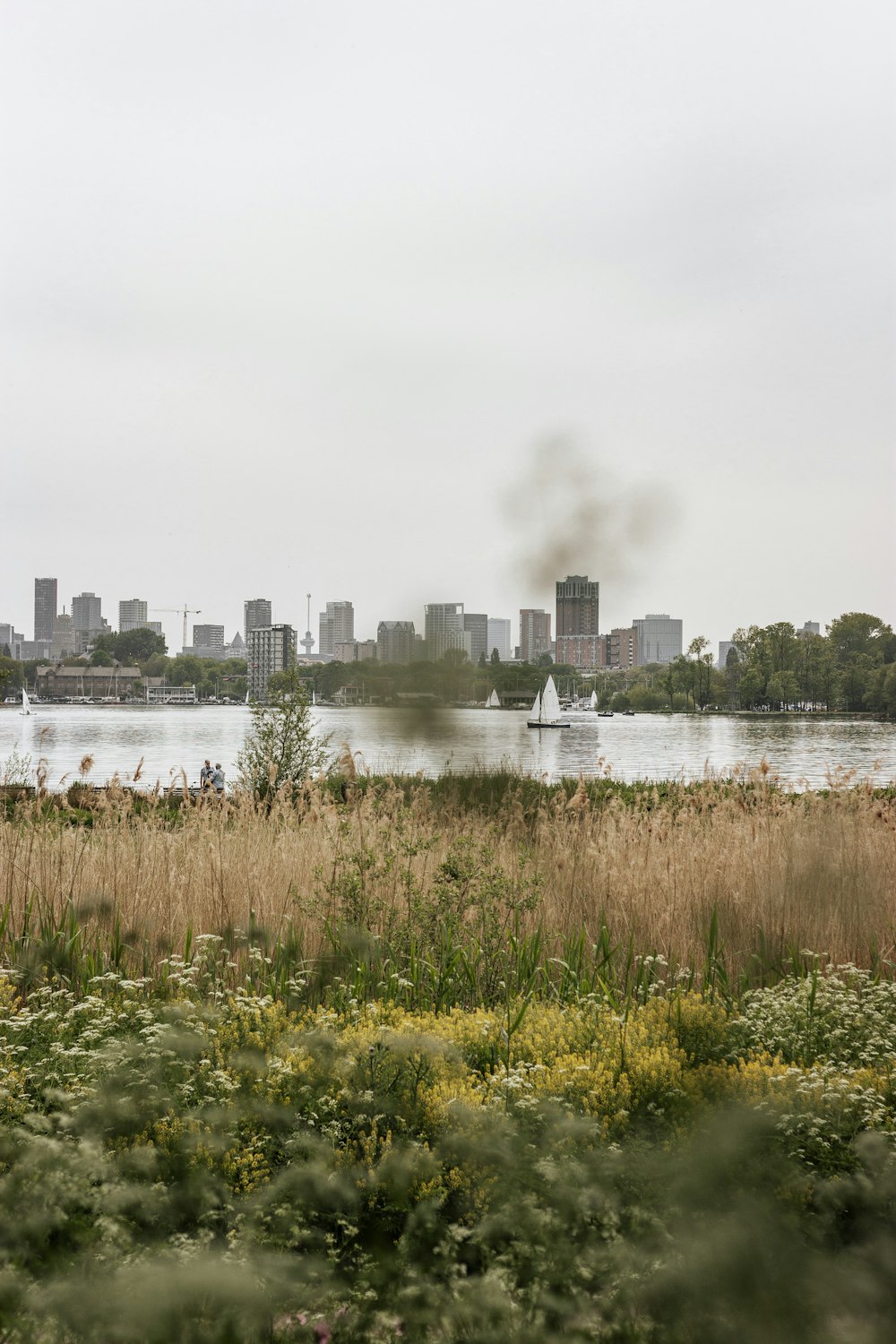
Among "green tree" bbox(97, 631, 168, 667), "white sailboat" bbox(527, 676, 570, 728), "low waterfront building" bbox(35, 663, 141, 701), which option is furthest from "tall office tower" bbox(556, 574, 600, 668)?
"low waterfront building" bbox(35, 663, 141, 701)

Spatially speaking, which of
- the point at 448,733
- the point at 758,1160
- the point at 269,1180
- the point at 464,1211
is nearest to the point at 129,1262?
the point at 269,1180

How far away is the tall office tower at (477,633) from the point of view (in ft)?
16.0

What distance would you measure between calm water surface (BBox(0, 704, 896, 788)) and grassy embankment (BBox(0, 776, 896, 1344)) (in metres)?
0.89

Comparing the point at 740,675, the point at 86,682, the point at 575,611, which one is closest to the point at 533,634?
the point at 575,611

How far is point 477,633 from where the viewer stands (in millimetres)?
5113

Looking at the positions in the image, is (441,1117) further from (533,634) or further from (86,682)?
(86,682)

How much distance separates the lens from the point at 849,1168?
2736 mm

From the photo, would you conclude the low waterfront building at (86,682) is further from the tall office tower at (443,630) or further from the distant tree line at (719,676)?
the tall office tower at (443,630)

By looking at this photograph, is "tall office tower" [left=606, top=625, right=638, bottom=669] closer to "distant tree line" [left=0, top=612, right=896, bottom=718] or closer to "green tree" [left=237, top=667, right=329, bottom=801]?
"distant tree line" [left=0, top=612, right=896, bottom=718]

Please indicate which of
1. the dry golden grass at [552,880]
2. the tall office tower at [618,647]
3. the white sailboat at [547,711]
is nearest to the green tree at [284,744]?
the tall office tower at [618,647]

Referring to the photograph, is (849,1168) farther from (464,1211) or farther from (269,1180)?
(269,1180)

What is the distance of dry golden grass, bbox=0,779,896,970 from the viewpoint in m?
5.58

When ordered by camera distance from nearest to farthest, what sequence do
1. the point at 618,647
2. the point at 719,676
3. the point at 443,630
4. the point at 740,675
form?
the point at 443,630 → the point at 618,647 → the point at 740,675 → the point at 719,676

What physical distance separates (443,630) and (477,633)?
12.5 inches
